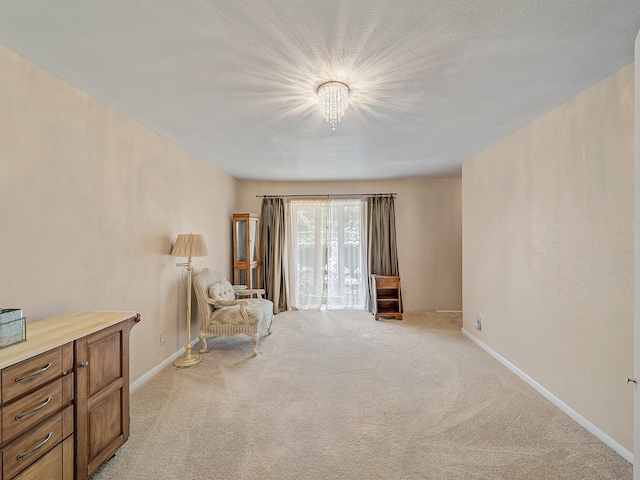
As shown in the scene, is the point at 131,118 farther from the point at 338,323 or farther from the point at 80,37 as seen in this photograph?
the point at 338,323

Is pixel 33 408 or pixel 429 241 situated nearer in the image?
pixel 33 408

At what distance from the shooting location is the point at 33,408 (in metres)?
1.34

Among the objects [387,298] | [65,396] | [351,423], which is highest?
[65,396]

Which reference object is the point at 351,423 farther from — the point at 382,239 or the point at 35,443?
the point at 382,239

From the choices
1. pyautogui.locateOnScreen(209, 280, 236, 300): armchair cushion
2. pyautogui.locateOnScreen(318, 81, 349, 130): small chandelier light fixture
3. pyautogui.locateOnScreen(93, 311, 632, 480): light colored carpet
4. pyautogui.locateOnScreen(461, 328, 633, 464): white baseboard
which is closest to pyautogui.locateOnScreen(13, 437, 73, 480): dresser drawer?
pyautogui.locateOnScreen(93, 311, 632, 480): light colored carpet

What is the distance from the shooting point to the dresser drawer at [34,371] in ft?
4.04

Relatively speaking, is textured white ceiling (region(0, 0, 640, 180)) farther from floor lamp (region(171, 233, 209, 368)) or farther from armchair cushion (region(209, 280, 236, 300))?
armchair cushion (region(209, 280, 236, 300))

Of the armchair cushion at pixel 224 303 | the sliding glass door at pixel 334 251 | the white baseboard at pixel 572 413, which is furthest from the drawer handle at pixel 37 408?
the sliding glass door at pixel 334 251

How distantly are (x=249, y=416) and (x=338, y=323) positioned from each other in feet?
8.50

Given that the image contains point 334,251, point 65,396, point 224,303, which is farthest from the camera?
point 334,251

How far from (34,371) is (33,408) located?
0.55ft

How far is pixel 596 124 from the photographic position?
2096 millimetres

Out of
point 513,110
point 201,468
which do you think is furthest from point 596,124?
point 201,468

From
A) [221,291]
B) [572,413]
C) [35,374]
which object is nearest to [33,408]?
[35,374]
